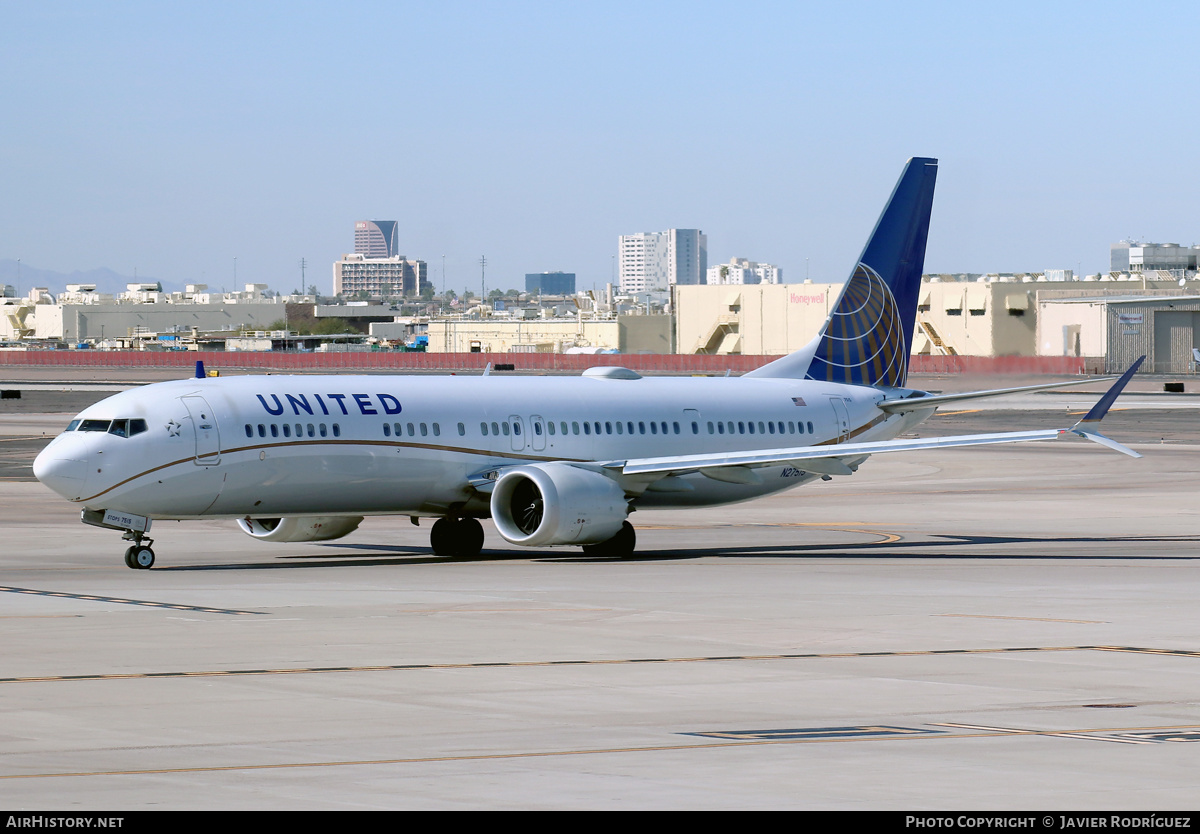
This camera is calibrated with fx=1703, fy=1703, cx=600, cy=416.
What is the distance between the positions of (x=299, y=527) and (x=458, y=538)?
378cm

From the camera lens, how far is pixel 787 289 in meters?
188

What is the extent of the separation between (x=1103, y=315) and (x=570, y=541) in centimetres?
12179

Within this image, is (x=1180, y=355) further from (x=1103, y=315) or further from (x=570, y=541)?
(x=570, y=541)

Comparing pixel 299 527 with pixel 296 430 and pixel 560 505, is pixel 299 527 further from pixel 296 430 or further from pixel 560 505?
pixel 560 505

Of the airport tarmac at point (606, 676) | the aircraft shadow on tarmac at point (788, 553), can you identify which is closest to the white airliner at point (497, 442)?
the aircraft shadow on tarmac at point (788, 553)

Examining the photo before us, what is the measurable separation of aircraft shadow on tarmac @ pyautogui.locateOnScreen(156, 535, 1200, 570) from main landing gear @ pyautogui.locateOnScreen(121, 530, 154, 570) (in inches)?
28.3

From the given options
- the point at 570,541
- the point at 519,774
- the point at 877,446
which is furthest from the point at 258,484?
the point at 519,774

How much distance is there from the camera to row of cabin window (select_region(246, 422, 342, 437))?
3697cm

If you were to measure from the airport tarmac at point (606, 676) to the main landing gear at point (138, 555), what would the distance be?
32 centimetres

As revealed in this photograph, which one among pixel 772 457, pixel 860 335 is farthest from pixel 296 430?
pixel 860 335

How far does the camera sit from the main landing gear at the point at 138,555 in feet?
119

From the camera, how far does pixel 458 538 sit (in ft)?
134

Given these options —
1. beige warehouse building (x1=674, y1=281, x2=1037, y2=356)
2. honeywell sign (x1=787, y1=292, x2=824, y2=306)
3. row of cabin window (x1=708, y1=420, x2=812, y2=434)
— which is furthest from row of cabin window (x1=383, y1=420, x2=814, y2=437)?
honeywell sign (x1=787, y1=292, x2=824, y2=306)
